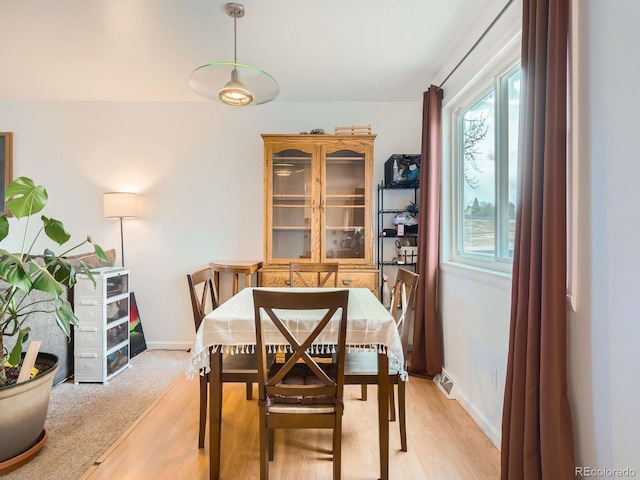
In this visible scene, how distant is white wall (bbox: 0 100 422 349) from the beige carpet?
635 millimetres

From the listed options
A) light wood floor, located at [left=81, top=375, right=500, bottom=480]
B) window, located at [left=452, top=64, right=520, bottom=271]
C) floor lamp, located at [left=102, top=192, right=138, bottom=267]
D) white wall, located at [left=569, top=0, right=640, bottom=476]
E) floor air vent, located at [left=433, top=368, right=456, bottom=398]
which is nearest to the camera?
white wall, located at [left=569, top=0, right=640, bottom=476]

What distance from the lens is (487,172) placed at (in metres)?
Result: 2.12

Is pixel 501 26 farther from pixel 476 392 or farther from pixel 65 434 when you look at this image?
pixel 65 434

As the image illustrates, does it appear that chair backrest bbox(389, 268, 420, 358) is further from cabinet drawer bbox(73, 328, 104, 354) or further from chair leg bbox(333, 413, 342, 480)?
cabinet drawer bbox(73, 328, 104, 354)

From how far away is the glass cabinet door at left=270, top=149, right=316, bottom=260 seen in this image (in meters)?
2.97

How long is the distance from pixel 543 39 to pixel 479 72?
32.4 inches

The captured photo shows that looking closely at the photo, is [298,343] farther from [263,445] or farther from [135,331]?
[135,331]

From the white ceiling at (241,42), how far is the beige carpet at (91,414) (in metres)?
2.53

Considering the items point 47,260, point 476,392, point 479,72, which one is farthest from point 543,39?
point 47,260

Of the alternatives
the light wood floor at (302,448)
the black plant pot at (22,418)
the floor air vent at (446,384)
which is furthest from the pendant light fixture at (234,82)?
the floor air vent at (446,384)

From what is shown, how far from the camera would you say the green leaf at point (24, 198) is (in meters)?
1.61

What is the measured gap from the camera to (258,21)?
6.61ft

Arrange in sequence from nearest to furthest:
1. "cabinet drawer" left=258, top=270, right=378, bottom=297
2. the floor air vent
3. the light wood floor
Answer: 1. the light wood floor
2. the floor air vent
3. "cabinet drawer" left=258, top=270, right=378, bottom=297

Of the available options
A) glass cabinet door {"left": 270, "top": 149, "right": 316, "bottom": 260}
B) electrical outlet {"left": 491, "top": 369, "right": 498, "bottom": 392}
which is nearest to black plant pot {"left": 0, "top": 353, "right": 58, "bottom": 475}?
glass cabinet door {"left": 270, "top": 149, "right": 316, "bottom": 260}
